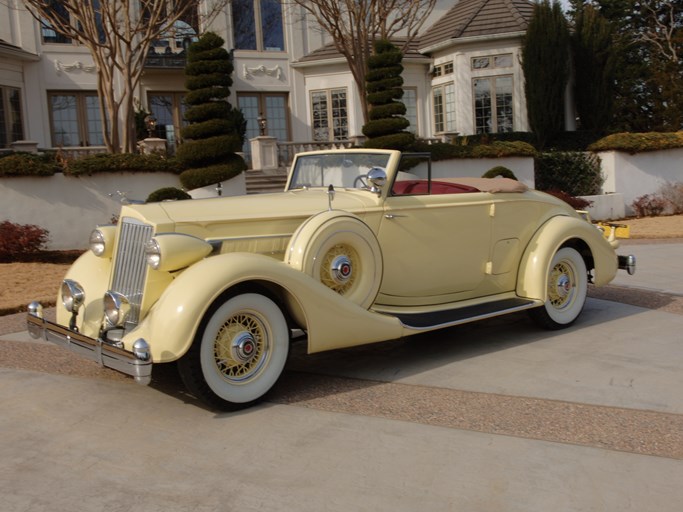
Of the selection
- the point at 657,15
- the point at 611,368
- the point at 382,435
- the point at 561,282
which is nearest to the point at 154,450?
the point at 382,435

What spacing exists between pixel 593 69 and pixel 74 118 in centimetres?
1648

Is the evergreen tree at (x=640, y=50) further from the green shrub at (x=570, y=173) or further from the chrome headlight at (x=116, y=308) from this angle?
the chrome headlight at (x=116, y=308)

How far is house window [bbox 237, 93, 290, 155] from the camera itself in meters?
24.2

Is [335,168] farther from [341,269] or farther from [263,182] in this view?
[263,182]

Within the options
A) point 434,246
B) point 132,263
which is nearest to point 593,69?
point 434,246

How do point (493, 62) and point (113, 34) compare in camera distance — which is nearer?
point (113, 34)

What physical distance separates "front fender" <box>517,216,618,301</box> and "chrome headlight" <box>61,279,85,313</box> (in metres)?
3.70

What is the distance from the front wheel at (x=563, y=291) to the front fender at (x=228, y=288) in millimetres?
1879

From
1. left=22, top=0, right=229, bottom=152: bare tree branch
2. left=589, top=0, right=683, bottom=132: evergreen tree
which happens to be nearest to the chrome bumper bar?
left=22, top=0, right=229, bottom=152: bare tree branch

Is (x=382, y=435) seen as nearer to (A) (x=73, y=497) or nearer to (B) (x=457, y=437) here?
(B) (x=457, y=437)

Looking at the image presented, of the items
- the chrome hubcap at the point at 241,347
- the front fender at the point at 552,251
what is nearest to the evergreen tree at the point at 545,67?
the front fender at the point at 552,251

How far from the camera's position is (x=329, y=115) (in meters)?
24.8

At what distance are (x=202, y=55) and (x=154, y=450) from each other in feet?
45.9

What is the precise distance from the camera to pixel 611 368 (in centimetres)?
521
